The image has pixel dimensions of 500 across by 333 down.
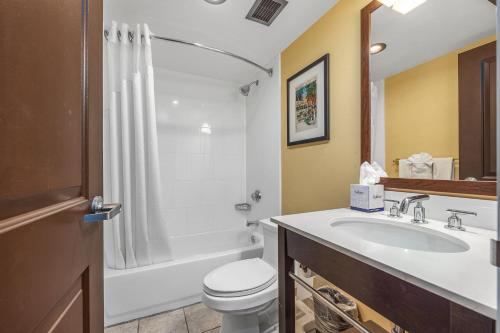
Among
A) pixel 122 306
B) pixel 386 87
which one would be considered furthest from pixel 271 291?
pixel 386 87

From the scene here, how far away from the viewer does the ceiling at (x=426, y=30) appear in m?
0.79

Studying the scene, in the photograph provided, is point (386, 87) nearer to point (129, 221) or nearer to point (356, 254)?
point (356, 254)

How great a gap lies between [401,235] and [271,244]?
78 cm

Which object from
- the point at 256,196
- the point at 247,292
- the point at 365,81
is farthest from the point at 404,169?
the point at 256,196

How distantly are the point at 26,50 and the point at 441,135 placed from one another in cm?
124

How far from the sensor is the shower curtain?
1439 millimetres

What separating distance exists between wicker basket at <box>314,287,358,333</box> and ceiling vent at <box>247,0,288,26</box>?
1573 mm

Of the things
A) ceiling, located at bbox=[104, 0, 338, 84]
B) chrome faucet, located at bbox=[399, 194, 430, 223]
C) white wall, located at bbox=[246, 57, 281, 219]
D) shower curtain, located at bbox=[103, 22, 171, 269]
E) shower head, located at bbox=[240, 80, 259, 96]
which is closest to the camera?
chrome faucet, located at bbox=[399, 194, 430, 223]

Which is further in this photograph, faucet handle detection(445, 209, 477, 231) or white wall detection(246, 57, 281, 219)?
white wall detection(246, 57, 281, 219)

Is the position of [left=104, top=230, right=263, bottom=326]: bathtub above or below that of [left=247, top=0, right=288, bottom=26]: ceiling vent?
below

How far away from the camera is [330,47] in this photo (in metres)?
1.37

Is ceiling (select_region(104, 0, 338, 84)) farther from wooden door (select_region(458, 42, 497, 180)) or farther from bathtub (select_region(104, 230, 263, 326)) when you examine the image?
bathtub (select_region(104, 230, 263, 326))

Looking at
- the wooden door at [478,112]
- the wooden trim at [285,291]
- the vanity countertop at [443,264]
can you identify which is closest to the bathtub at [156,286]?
the wooden trim at [285,291]

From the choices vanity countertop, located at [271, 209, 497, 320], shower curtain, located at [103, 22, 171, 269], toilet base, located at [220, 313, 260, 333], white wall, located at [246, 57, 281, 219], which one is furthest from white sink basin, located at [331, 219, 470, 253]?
shower curtain, located at [103, 22, 171, 269]
